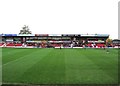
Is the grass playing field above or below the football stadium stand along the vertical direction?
below

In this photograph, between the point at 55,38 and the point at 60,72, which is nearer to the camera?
the point at 60,72

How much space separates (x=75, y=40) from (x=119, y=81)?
74616 mm

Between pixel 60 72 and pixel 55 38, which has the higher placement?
pixel 55 38

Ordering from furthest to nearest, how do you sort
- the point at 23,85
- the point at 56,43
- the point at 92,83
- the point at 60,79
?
1. the point at 56,43
2. the point at 60,79
3. the point at 92,83
4. the point at 23,85

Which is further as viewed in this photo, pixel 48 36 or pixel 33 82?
pixel 48 36

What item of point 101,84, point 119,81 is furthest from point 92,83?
point 119,81

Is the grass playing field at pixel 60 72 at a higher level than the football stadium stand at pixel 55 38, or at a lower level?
lower

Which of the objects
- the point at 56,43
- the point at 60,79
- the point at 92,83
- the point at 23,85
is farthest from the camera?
the point at 56,43

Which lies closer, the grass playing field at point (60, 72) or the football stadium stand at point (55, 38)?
the grass playing field at point (60, 72)

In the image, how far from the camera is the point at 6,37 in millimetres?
86875

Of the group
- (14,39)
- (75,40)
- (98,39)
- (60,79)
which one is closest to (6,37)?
(14,39)

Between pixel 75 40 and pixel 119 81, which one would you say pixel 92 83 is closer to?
pixel 119 81

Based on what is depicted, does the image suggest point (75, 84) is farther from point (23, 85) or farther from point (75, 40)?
point (75, 40)

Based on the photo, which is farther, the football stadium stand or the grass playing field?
the football stadium stand
